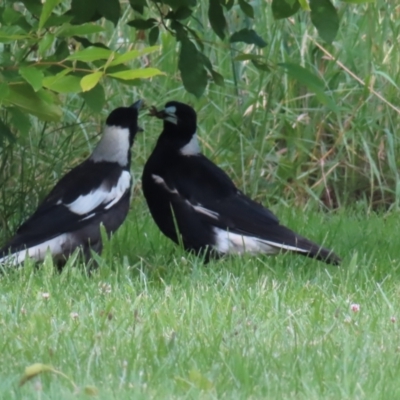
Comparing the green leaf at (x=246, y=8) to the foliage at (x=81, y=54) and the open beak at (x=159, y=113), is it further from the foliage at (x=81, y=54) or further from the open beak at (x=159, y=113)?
the open beak at (x=159, y=113)

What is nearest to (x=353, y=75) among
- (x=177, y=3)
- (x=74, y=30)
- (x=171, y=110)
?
(x=171, y=110)

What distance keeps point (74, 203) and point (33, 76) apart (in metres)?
1.90

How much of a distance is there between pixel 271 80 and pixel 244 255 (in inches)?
104

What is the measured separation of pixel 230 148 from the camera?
7.46 m

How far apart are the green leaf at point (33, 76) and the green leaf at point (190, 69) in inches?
49.7

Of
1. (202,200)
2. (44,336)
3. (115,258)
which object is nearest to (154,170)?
(202,200)

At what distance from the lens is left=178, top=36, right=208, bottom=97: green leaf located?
15.6 feet

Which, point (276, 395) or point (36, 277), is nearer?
point (276, 395)

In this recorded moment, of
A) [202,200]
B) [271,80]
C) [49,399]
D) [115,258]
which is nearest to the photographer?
[49,399]

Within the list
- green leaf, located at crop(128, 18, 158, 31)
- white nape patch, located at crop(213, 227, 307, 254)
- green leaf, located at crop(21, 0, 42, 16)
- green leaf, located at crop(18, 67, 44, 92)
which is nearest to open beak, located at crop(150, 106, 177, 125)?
white nape patch, located at crop(213, 227, 307, 254)

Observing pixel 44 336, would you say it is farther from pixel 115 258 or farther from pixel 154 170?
pixel 154 170

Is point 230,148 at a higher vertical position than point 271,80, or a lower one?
lower

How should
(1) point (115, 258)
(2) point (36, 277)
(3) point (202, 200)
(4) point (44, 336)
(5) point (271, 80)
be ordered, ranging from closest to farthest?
(4) point (44, 336) → (2) point (36, 277) → (1) point (115, 258) → (3) point (202, 200) → (5) point (271, 80)

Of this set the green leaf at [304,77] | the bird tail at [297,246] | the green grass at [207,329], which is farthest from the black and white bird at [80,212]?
the green leaf at [304,77]
